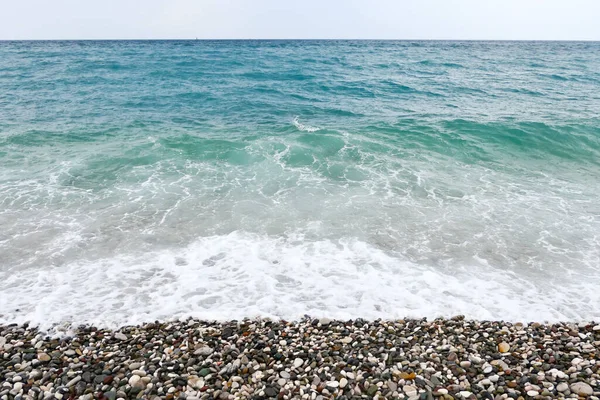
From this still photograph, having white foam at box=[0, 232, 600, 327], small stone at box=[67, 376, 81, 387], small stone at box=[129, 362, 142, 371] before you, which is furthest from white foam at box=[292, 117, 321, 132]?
small stone at box=[67, 376, 81, 387]

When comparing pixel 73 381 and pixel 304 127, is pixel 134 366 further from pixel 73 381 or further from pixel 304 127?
pixel 304 127

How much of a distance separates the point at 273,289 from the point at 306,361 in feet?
8.88

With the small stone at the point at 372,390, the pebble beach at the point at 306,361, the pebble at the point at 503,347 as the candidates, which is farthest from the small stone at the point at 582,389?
the small stone at the point at 372,390

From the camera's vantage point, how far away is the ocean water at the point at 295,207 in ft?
28.3

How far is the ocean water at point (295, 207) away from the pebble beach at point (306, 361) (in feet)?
2.22

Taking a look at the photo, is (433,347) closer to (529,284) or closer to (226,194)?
(529,284)

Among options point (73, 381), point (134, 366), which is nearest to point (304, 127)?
point (134, 366)

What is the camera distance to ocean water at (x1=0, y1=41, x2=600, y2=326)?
28.3 ft

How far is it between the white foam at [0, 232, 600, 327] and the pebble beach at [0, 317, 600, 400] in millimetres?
533

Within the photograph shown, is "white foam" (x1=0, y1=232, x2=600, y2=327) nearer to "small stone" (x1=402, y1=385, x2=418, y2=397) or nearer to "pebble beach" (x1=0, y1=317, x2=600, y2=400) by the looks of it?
"pebble beach" (x1=0, y1=317, x2=600, y2=400)

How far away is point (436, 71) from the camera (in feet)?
141

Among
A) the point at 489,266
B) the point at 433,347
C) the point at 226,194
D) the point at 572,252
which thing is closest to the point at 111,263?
the point at 226,194

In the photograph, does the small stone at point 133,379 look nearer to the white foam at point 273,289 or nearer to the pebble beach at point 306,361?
the pebble beach at point 306,361

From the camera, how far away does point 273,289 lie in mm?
8930
